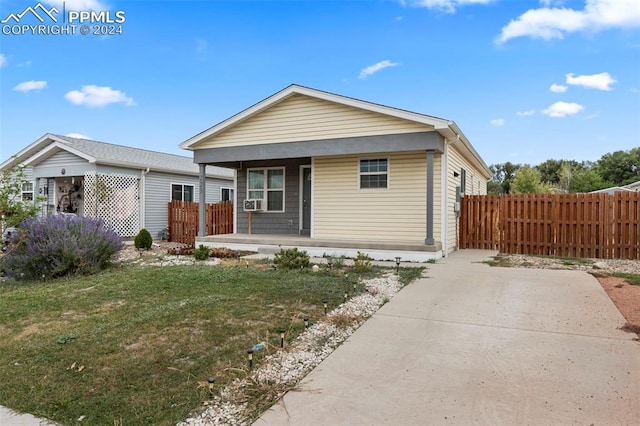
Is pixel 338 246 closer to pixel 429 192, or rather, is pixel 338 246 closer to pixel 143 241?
pixel 429 192

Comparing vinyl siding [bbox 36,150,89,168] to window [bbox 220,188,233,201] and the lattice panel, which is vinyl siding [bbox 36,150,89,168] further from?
window [bbox 220,188,233,201]

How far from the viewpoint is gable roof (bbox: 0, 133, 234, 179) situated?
46.6ft

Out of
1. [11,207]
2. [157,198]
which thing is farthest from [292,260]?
[157,198]

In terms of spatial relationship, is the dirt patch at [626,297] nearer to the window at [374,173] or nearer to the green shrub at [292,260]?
the green shrub at [292,260]

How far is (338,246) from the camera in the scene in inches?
383

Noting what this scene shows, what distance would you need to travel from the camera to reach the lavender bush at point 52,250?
7238 mm

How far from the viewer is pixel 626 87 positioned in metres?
16.6

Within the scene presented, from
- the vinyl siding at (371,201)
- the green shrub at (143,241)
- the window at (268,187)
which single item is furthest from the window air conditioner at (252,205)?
the green shrub at (143,241)

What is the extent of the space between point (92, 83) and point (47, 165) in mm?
3932

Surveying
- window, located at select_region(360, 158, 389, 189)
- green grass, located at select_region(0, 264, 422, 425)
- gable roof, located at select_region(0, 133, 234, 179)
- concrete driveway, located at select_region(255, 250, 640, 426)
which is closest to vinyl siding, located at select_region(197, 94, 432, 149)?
window, located at select_region(360, 158, 389, 189)

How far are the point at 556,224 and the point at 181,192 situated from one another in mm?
14529

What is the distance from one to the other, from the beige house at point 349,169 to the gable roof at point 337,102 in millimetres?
28

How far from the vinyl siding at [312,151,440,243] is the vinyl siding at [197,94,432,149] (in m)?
0.88

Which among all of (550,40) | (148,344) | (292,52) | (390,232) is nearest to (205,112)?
(292,52)
